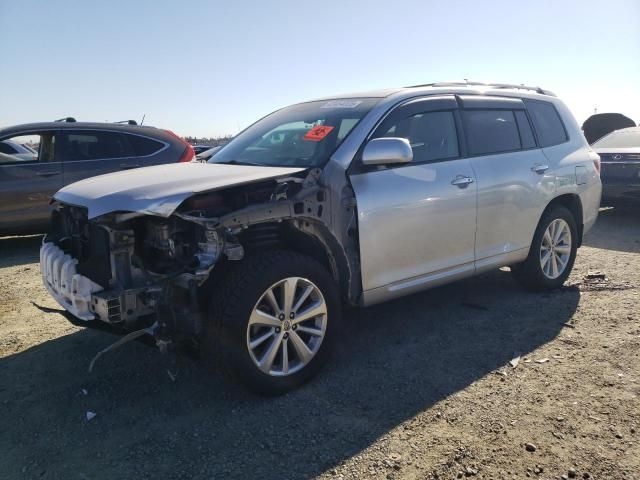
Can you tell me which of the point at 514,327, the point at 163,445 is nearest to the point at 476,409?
the point at 514,327

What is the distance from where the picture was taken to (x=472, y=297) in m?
4.95

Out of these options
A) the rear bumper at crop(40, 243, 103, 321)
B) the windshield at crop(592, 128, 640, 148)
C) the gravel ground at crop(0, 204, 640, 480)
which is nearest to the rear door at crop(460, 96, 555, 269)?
the gravel ground at crop(0, 204, 640, 480)

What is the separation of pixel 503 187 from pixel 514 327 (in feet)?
3.73

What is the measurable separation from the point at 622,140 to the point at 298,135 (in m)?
7.60

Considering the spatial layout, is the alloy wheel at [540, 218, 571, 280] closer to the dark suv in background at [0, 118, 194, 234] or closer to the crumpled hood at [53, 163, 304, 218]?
the crumpled hood at [53, 163, 304, 218]

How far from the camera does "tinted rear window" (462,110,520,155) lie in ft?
13.9

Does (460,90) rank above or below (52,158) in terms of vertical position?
above

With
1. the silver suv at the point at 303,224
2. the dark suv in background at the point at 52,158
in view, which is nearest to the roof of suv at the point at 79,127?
the dark suv in background at the point at 52,158

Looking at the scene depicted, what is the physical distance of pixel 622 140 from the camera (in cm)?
916

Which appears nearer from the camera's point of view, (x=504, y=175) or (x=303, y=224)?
(x=303, y=224)

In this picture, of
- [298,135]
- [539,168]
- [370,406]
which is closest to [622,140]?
[539,168]

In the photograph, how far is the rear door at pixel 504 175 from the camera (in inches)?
166

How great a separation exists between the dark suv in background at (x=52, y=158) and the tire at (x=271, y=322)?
503cm

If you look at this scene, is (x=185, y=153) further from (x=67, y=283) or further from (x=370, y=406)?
(x=370, y=406)
